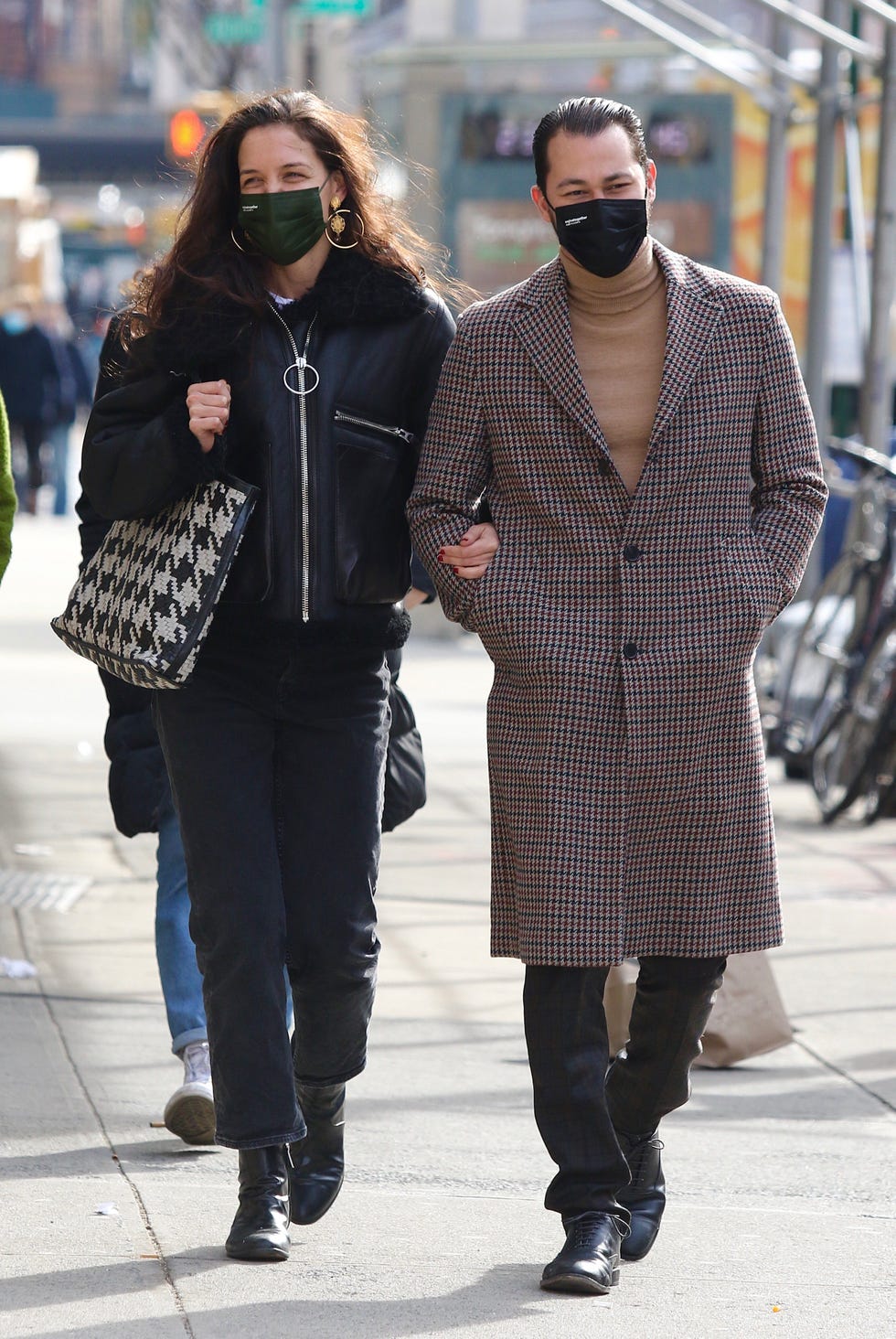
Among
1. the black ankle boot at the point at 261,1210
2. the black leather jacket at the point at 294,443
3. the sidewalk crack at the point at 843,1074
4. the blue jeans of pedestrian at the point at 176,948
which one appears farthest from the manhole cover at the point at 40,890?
the black leather jacket at the point at 294,443

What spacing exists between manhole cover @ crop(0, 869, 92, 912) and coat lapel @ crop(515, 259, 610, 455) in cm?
322

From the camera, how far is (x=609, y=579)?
3.52m

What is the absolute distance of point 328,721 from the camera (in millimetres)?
3604

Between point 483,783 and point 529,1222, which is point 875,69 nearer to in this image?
point 483,783

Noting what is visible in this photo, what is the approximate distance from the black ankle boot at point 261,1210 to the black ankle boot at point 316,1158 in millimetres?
80

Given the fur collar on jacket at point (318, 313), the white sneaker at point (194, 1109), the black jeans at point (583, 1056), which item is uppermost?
the fur collar on jacket at point (318, 313)

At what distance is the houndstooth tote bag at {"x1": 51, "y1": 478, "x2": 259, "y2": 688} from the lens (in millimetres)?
3473

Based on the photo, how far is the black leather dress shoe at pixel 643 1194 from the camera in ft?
12.1

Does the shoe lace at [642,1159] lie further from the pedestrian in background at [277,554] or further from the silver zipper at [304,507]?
the silver zipper at [304,507]

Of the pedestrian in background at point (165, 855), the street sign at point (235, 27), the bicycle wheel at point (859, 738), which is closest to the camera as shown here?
the pedestrian in background at point (165, 855)

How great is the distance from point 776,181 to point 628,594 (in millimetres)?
8603

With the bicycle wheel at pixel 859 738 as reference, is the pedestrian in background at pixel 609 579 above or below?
above

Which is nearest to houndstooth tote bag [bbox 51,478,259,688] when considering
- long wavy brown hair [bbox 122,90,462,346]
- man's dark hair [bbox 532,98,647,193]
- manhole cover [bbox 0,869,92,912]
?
long wavy brown hair [bbox 122,90,462,346]

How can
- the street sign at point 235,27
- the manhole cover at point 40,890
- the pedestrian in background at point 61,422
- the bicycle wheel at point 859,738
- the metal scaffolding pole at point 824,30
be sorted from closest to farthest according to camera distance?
the manhole cover at point 40,890 < the metal scaffolding pole at point 824,30 < the bicycle wheel at point 859,738 < the pedestrian in background at point 61,422 < the street sign at point 235,27
